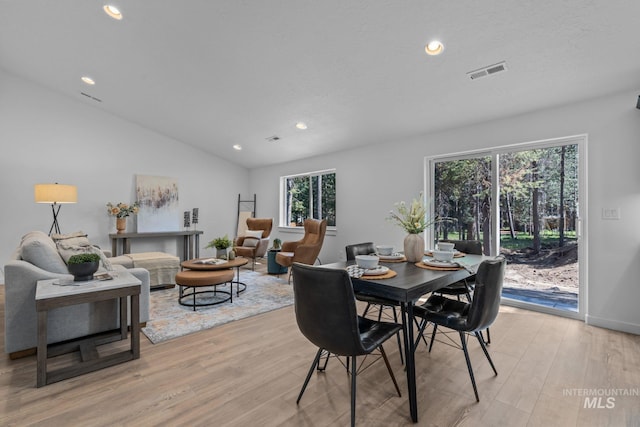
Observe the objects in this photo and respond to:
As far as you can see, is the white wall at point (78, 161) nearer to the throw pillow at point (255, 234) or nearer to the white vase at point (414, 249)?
the throw pillow at point (255, 234)

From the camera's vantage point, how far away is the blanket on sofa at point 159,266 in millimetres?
4172

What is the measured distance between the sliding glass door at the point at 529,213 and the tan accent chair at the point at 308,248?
1957mm

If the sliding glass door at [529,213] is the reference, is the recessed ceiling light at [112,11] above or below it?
above

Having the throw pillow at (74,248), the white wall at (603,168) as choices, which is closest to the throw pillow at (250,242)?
the throw pillow at (74,248)

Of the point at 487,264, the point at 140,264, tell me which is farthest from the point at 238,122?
the point at 487,264

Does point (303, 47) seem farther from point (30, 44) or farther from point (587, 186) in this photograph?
point (30, 44)

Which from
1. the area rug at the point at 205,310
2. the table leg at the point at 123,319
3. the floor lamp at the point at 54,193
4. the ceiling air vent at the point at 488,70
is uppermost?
the ceiling air vent at the point at 488,70

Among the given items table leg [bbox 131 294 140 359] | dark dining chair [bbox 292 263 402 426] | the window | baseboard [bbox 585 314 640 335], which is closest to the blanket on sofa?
table leg [bbox 131 294 140 359]

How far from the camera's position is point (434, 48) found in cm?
263

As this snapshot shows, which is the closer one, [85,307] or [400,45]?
[85,307]

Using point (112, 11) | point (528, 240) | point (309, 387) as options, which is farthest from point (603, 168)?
point (112, 11)

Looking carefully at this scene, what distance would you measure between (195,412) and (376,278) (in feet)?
4.25

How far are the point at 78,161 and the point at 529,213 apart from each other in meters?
7.07

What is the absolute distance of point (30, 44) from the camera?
3812mm
